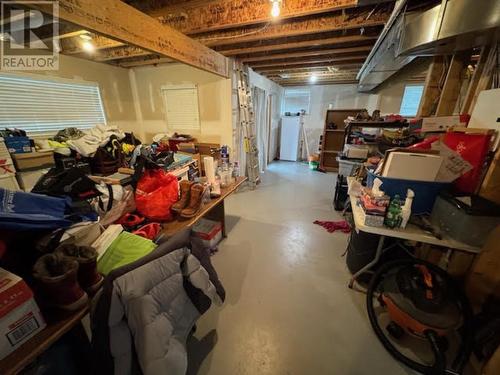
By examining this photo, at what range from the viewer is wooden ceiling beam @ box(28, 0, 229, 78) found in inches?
47.1

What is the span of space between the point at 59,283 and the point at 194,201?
96 cm

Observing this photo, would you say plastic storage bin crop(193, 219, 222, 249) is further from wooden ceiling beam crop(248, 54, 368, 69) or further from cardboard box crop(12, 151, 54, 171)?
wooden ceiling beam crop(248, 54, 368, 69)

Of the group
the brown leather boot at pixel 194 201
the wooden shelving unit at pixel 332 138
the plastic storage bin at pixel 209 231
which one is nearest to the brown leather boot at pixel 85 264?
the brown leather boot at pixel 194 201

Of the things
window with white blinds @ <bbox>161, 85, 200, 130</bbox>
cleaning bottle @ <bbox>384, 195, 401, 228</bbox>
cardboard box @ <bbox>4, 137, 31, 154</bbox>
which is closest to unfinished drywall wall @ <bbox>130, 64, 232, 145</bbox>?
window with white blinds @ <bbox>161, 85, 200, 130</bbox>

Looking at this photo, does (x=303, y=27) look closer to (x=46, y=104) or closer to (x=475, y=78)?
(x=475, y=78)

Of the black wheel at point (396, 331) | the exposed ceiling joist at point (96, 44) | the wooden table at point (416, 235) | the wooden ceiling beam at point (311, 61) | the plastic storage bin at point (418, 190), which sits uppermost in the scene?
the wooden ceiling beam at point (311, 61)

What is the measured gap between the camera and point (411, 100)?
4.76m

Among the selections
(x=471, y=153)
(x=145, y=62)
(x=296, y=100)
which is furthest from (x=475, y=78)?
(x=296, y=100)

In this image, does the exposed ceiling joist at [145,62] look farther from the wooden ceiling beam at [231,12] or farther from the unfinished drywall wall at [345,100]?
the unfinished drywall wall at [345,100]

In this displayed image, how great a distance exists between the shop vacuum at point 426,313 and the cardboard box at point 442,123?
1158 millimetres

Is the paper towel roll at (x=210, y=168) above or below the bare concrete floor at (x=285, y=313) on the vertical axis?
above

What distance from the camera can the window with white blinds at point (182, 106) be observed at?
3746mm

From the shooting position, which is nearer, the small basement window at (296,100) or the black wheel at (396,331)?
the black wheel at (396,331)

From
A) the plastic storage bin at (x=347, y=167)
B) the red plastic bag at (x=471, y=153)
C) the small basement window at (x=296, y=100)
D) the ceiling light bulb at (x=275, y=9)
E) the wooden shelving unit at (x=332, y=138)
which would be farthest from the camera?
the small basement window at (x=296, y=100)
